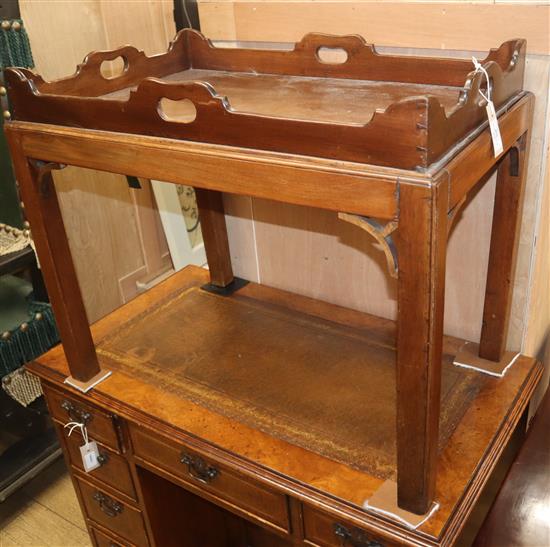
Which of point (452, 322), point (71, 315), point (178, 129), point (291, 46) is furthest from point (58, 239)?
point (452, 322)

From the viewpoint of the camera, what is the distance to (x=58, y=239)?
4.19ft

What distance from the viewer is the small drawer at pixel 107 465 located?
4.68ft

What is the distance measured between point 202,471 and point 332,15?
2.95ft

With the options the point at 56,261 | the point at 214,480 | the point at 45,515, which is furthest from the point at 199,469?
the point at 45,515

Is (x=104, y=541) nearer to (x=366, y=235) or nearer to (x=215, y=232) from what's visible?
(x=215, y=232)

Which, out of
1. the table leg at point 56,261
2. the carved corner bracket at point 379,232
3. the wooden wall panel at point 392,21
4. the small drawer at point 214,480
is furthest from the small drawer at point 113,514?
the wooden wall panel at point 392,21

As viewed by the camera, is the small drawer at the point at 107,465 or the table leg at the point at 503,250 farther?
the small drawer at the point at 107,465

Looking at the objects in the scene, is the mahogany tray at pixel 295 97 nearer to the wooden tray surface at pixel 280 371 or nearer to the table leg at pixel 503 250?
the table leg at pixel 503 250

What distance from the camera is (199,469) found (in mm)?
1236

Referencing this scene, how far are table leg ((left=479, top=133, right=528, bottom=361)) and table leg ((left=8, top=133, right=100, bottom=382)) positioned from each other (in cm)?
80

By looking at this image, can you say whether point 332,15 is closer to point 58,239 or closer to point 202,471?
point 58,239

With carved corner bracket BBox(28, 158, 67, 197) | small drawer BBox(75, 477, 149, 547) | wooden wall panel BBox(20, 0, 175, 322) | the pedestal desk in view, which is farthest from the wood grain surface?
wooden wall panel BBox(20, 0, 175, 322)

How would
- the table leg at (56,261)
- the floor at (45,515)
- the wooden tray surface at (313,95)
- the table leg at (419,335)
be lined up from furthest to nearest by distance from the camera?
the floor at (45,515), the table leg at (56,261), the wooden tray surface at (313,95), the table leg at (419,335)

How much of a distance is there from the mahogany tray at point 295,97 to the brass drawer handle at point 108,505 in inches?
34.8
